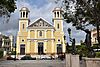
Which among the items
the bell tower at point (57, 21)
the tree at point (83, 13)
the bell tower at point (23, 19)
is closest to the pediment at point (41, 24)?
the bell tower at point (23, 19)

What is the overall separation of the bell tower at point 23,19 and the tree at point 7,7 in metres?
76.1

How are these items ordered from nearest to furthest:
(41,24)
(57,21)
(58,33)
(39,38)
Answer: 1. (39,38)
2. (41,24)
3. (58,33)
4. (57,21)

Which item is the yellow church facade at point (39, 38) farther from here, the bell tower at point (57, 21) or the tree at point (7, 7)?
the tree at point (7, 7)

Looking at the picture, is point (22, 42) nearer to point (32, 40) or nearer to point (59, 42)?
point (32, 40)

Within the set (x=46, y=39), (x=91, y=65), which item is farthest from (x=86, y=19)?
(x=46, y=39)

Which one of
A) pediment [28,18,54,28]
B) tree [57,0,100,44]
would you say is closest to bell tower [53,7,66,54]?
pediment [28,18,54,28]

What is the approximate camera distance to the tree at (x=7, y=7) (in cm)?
1739

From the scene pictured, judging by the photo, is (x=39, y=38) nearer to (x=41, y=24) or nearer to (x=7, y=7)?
(x=41, y=24)

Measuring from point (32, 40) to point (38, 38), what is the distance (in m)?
2.30

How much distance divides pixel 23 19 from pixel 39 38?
32.4 ft

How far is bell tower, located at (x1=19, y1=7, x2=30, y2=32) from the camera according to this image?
94.8 meters

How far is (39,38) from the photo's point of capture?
92.7 meters

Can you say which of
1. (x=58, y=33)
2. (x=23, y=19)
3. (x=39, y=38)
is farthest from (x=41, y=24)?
(x=23, y=19)

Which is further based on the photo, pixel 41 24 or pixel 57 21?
pixel 57 21
